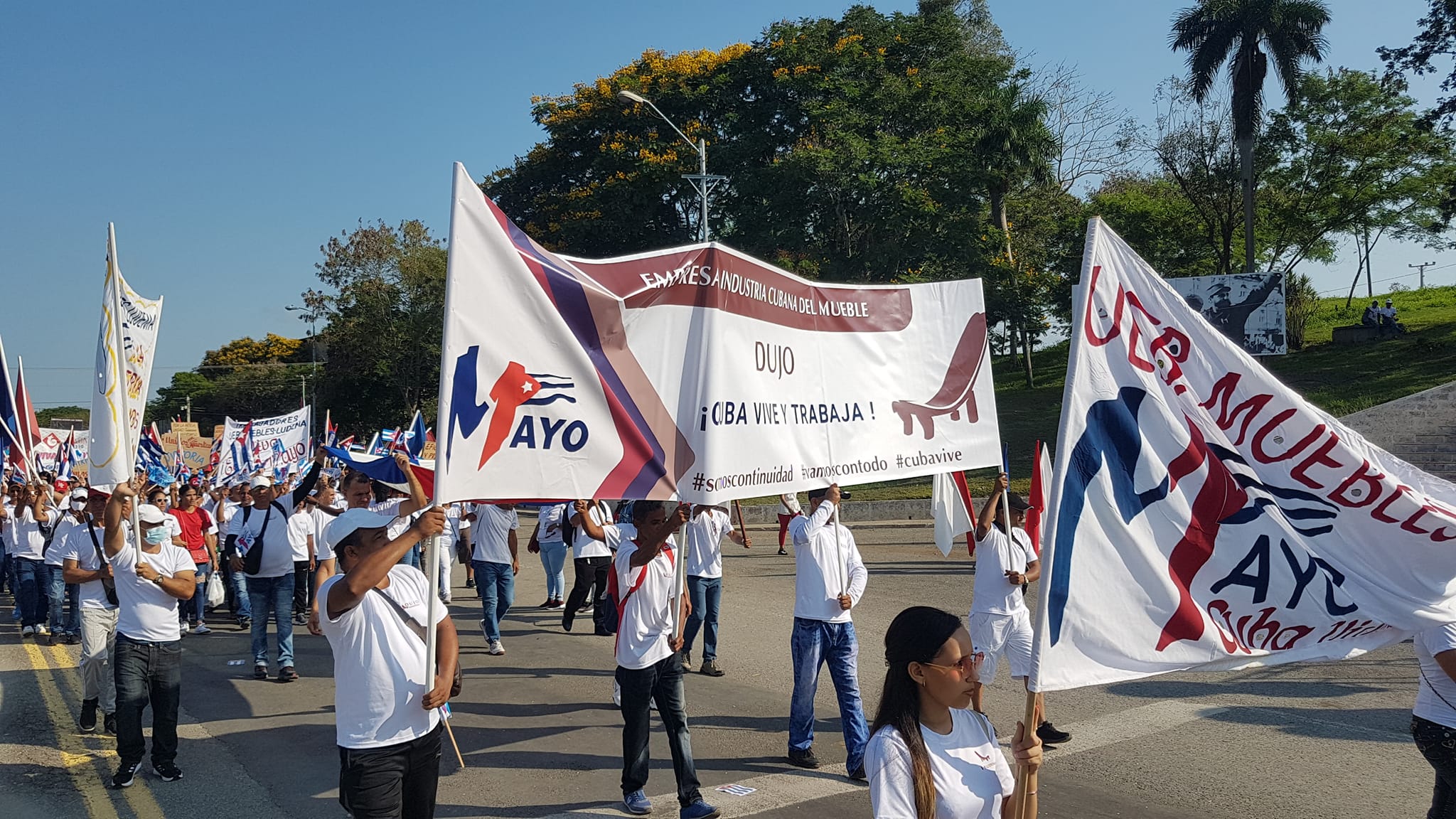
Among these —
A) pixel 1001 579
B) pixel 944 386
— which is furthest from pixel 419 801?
pixel 1001 579

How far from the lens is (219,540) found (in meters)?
16.7

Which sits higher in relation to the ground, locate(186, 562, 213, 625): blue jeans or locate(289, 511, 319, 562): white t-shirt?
locate(289, 511, 319, 562): white t-shirt

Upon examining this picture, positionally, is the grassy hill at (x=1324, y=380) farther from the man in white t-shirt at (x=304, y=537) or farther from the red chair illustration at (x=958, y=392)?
the red chair illustration at (x=958, y=392)

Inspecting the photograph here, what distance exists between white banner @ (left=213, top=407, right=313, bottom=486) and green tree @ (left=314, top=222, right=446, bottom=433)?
24605mm

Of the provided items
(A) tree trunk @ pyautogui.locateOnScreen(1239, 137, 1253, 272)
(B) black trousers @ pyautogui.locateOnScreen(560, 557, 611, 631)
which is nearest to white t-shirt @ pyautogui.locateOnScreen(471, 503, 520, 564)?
(B) black trousers @ pyautogui.locateOnScreen(560, 557, 611, 631)

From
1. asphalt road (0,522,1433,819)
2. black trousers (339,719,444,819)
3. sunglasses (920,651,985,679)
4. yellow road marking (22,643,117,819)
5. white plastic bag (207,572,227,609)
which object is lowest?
yellow road marking (22,643,117,819)

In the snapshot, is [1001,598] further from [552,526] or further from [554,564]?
[554,564]

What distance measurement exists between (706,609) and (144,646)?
4.83 m

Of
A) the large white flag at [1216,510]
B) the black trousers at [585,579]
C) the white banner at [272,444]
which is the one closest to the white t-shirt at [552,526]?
the black trousers at [585,579]

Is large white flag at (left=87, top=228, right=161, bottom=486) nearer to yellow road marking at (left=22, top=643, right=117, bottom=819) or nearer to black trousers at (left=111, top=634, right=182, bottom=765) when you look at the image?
black trousers at (left=111, top=634, right=182, bottom=765)

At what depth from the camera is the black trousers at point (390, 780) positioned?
4117mm

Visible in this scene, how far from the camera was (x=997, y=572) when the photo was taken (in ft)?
23.7

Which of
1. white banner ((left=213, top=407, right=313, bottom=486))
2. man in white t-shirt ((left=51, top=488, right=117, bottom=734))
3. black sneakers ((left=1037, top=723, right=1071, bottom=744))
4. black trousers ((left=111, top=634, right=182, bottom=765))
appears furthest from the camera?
white banner ((left=213, top=407, right=313, bottom=486))

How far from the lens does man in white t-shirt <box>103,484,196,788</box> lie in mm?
6508
